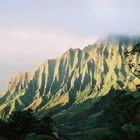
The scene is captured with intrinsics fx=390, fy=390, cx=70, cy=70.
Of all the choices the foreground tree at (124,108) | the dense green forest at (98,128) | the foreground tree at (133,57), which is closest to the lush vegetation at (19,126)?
the dense green forest at (98,128)

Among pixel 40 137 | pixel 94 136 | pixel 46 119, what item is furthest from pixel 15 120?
pixel 94 136

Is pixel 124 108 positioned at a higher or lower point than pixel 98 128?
higher

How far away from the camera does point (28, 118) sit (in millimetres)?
Result: 49250

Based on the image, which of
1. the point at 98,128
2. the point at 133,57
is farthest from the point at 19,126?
the point at 133,57

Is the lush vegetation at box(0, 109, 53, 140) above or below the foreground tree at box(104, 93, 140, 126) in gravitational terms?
below

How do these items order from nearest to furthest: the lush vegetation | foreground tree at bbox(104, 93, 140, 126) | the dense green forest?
the dense green forest
the lush vegetation
foreground tree at bbox(104, 93, 140, 126)

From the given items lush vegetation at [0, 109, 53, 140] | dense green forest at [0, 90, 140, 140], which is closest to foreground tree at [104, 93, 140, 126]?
dense green forest at [0, 90, 140, 140]

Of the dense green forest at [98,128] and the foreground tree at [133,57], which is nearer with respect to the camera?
the dense green forest at [98,128]

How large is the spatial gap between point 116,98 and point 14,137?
2586cm

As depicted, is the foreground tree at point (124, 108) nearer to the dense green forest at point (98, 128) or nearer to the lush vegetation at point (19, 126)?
the dense green forest at point (98, 128)

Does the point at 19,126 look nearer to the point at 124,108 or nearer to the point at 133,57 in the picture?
the point at 124,108

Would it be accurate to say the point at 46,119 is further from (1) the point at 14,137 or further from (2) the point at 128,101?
(2) the point at 128,101

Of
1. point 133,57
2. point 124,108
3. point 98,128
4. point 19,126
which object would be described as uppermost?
point 133,57

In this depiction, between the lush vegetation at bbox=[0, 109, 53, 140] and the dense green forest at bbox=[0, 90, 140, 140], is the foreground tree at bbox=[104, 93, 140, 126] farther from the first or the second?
the lush vegetation at bbox=[0, 109, 53, 140]
